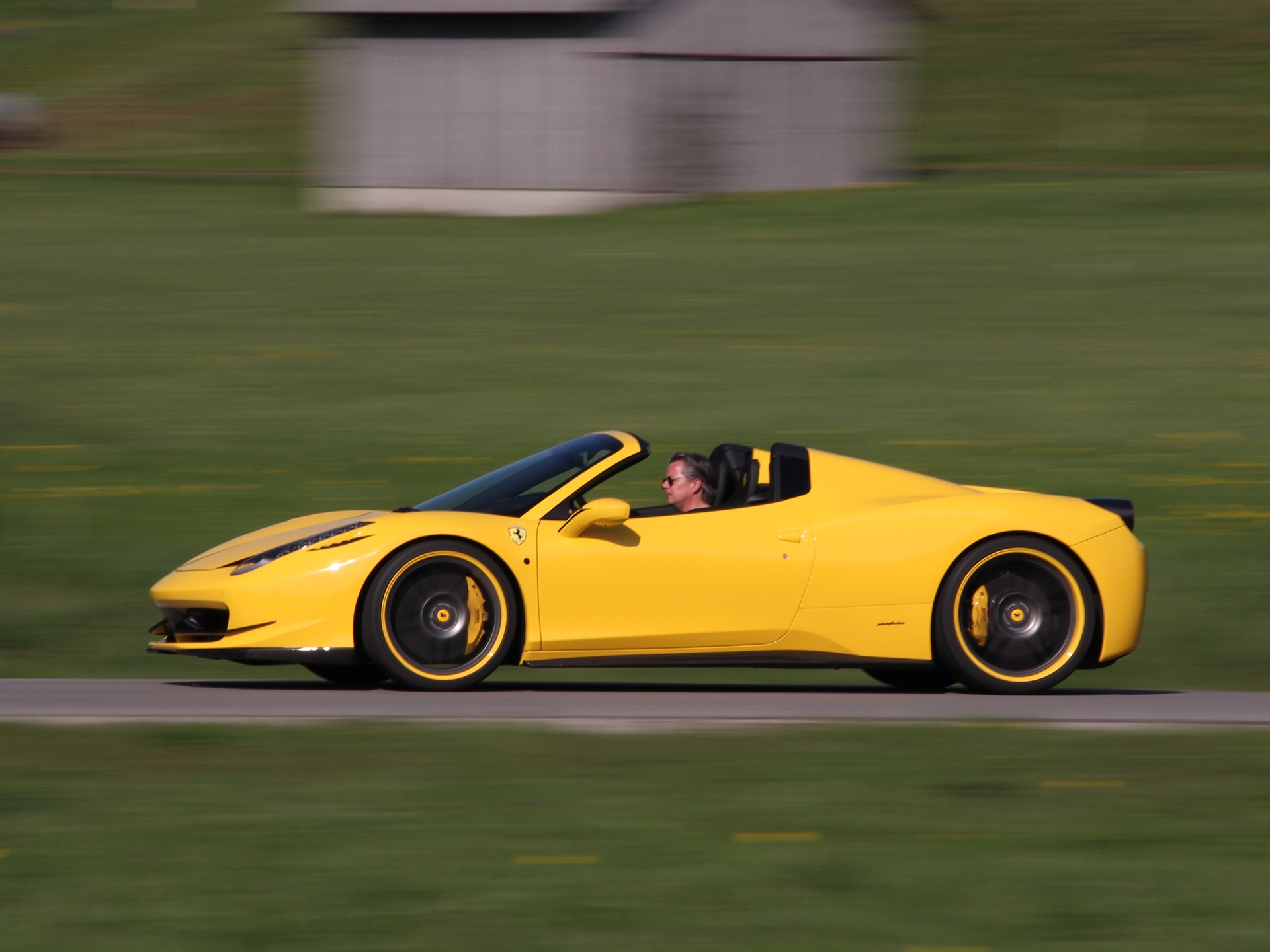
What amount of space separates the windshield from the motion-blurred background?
156 cm

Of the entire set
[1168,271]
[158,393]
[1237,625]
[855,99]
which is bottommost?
[1237,625]

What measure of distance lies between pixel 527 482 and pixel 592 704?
3.70 ft

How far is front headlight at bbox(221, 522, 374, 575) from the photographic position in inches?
295

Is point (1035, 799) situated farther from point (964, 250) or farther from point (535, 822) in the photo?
point (964, 250)

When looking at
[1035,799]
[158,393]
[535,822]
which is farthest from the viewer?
[158,393]

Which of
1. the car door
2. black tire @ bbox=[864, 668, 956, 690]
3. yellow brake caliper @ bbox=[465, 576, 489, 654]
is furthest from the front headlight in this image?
black tire @ bbox=[864, 668, 956, 690]

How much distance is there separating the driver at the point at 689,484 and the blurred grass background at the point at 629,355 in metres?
1.97

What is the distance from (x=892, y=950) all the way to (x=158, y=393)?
11284 millimetres

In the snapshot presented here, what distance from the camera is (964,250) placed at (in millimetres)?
20641

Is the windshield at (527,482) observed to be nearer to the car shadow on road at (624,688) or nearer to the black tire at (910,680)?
the car shadow on road at (624,688)

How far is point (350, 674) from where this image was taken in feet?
27.8

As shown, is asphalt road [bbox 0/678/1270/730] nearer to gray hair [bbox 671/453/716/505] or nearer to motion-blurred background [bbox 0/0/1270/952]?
motion-blurred background [bbox 0/0/1270/952]

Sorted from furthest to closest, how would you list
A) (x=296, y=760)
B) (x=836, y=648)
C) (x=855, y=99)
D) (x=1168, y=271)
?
(x=855, y=99) → (x=1168, y=271) → (x=836, y=648) → (x=296, y=760)

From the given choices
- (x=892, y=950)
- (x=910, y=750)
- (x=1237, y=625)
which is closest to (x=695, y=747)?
(x=910, y=750)
